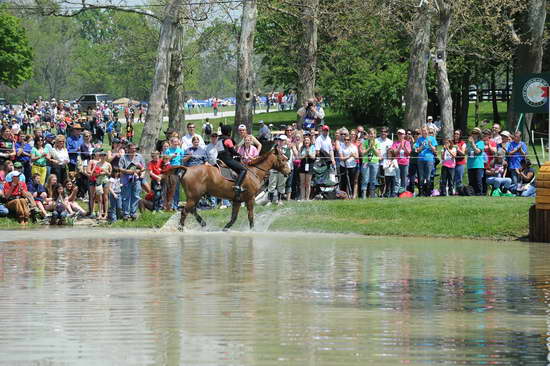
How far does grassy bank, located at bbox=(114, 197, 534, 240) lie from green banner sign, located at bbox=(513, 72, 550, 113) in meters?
2.81

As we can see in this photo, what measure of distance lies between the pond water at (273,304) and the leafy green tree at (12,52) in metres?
90.8

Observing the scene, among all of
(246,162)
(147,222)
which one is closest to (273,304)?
(147,222)

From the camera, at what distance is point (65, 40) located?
566 ft

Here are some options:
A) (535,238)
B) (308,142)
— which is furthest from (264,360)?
(308,142)

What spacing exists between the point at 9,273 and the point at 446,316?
7370 mm

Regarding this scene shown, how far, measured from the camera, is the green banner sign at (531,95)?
97.5 feet

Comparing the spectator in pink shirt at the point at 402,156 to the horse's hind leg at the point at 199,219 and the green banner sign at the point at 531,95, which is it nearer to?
the green banner sign at the point at 531,95

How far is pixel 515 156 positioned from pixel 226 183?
23.6 ft

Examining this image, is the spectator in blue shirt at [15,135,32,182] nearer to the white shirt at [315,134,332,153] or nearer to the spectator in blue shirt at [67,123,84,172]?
the spectator in blue shirt at [67,123,84,172]

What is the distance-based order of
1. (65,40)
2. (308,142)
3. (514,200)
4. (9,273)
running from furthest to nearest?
1. (65,40)
2. (308,142)
3. (514,200)
4. (9,273)

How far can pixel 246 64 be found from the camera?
37.5 meters

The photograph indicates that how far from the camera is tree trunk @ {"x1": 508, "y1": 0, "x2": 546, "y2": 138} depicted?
47.6m

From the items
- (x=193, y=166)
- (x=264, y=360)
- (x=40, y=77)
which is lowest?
(x=264, y=360)

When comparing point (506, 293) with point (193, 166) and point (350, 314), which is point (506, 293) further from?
point (193, 166)
